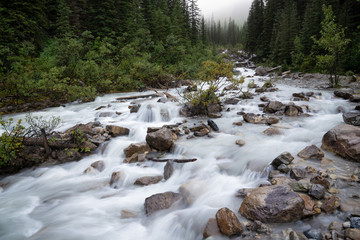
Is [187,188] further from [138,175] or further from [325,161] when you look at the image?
[325,161]

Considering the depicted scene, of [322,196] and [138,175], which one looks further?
[138,175]

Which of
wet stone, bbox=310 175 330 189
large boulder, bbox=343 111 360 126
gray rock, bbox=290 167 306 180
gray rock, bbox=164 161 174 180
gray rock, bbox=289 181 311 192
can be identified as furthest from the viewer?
large boulder, bbox=343 111 360 126

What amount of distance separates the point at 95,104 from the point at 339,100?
48.3 ft

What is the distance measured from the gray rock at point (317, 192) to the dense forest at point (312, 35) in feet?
46.2

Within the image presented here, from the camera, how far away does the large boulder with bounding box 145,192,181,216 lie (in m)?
4.03

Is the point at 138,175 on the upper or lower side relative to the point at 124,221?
upper

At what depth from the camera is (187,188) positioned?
4477mm

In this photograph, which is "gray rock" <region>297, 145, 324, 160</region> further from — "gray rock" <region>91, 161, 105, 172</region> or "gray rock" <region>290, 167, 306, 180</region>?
"gray rock" <region>91, 161, 105, 172</region>

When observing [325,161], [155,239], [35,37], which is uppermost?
[35,37]

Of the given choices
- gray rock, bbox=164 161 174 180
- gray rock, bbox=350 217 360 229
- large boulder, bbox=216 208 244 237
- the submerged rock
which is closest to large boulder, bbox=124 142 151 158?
gray rock, bbox=164 161 174 180

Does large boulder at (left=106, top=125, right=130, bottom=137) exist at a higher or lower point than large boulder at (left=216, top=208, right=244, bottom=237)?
higher

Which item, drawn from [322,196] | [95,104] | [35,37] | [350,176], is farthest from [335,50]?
[35,37]

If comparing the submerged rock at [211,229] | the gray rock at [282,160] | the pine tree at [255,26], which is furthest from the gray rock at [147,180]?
the pine tree at [255,26]

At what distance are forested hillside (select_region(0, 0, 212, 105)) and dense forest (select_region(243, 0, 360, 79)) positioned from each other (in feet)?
42.2
